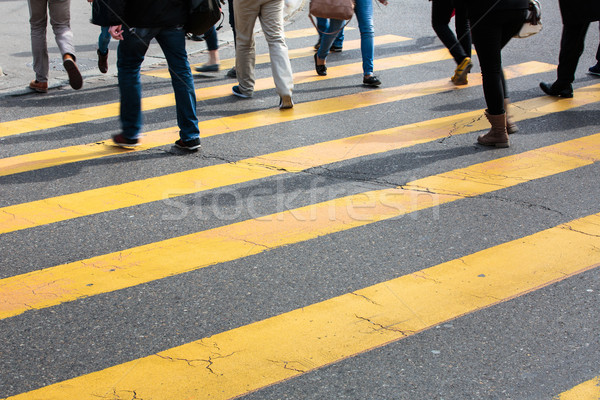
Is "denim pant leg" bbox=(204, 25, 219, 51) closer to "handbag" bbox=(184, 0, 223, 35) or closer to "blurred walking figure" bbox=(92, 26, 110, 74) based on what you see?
"blurred walking figure" bbox=(92, 26, 110, 74)

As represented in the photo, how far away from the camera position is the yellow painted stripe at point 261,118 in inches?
235

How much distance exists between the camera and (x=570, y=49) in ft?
24.0

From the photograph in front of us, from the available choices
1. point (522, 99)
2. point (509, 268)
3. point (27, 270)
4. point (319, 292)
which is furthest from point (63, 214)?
point (522, 99)

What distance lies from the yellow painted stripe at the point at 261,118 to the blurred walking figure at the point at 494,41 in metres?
1.70

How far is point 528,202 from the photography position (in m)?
4.90

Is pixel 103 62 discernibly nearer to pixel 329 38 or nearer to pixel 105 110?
pixel 105 110

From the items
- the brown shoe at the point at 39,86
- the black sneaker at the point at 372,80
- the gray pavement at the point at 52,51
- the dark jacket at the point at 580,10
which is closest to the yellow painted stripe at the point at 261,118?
the black sneaker at the point at 372,80

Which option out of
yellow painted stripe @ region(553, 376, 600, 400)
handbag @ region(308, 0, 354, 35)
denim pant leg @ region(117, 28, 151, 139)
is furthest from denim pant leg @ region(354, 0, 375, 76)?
yellow painted stripe @ region(553, 376, 600, 400)

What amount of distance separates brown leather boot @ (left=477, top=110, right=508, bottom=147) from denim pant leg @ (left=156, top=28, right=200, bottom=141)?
2.48 meters

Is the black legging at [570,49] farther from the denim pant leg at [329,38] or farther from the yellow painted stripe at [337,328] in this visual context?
the yellow painted stripe at [337,328]

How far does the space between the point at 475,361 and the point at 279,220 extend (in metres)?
1.89

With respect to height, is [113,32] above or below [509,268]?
above

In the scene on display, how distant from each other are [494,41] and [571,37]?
6.68ft

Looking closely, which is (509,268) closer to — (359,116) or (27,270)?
(27,270)
